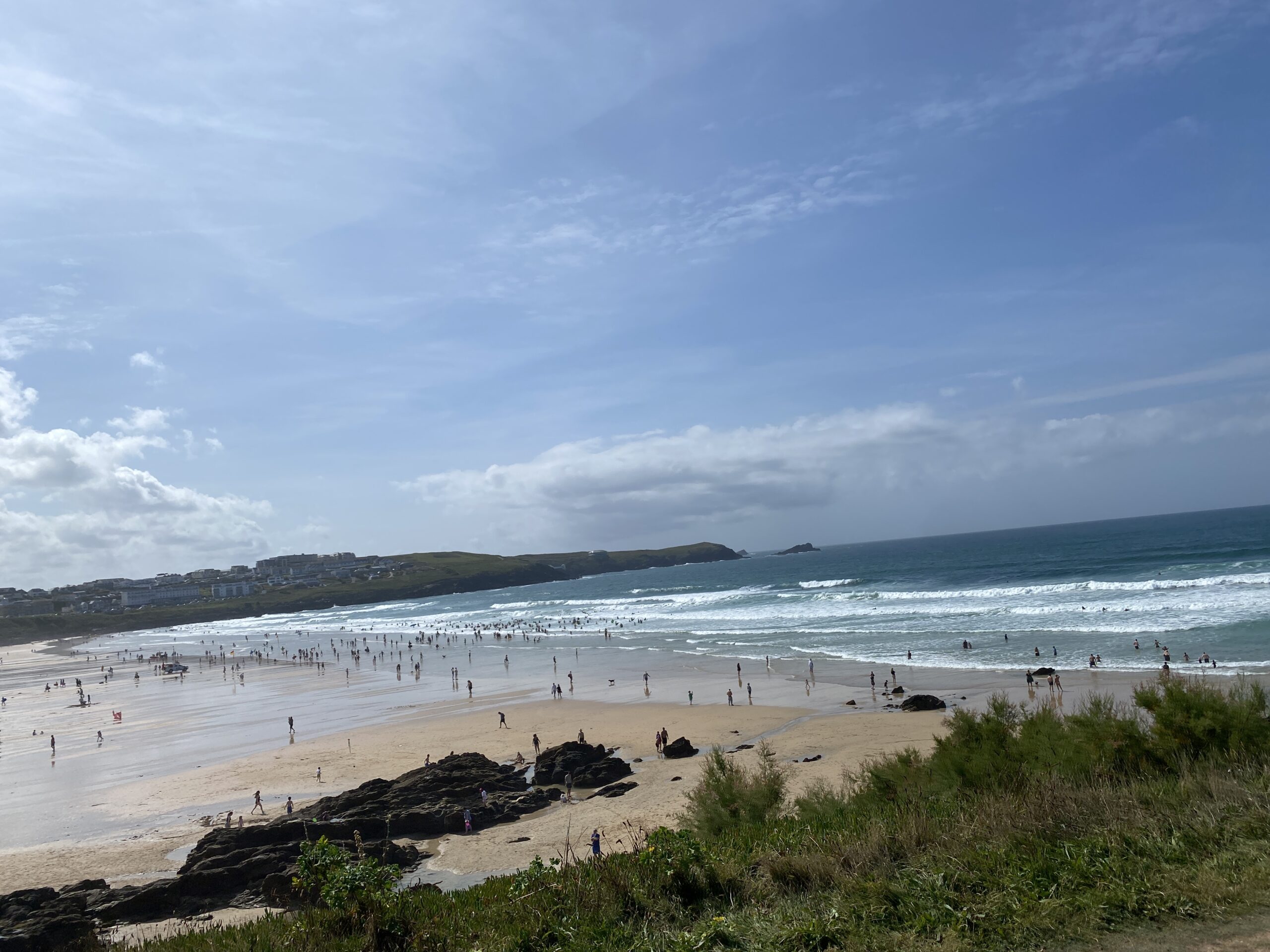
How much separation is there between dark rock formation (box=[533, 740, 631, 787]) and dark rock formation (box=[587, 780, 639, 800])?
0.47 meters

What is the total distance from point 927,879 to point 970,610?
5013 centimetres

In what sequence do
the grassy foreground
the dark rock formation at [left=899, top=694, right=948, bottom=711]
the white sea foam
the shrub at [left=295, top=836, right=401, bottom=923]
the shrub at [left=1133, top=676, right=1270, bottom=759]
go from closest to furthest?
the grassy foreground → the shrub at [left=295, top=836, right=401, bottom=923] → the shrub at [left=1133, top=676, right=1270, bottom=759] → the dark rock formation at [left=899, top=694, right=948, bottom=711] → the white sea foam

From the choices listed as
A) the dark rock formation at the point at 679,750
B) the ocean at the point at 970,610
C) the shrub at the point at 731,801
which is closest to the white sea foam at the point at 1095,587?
the ocean at the point at 970,610

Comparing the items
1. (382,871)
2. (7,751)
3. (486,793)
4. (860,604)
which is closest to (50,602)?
(7,751)

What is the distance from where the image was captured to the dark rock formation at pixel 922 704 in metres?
25.7

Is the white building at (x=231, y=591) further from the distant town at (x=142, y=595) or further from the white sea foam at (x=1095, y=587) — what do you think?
the white sea foam at (x=1095, y=587)

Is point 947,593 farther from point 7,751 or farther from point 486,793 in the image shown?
point 7,751

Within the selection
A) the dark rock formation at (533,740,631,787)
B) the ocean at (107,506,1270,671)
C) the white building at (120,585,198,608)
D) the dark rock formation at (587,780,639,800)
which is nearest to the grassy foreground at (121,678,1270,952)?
the dark rock formation at (587,780,639,800)

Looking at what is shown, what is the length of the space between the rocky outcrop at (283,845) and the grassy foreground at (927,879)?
3.83 m

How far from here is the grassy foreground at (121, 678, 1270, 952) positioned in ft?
19.6

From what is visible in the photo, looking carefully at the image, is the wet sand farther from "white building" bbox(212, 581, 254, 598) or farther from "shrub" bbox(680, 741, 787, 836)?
"white building" bbox(212, 581, 254, 598)

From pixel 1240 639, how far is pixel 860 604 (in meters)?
33.1

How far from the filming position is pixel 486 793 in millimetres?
19188

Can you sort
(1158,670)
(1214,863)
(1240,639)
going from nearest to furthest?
1. (1214,863)
2. (1158,670)
3. (1240,639)
